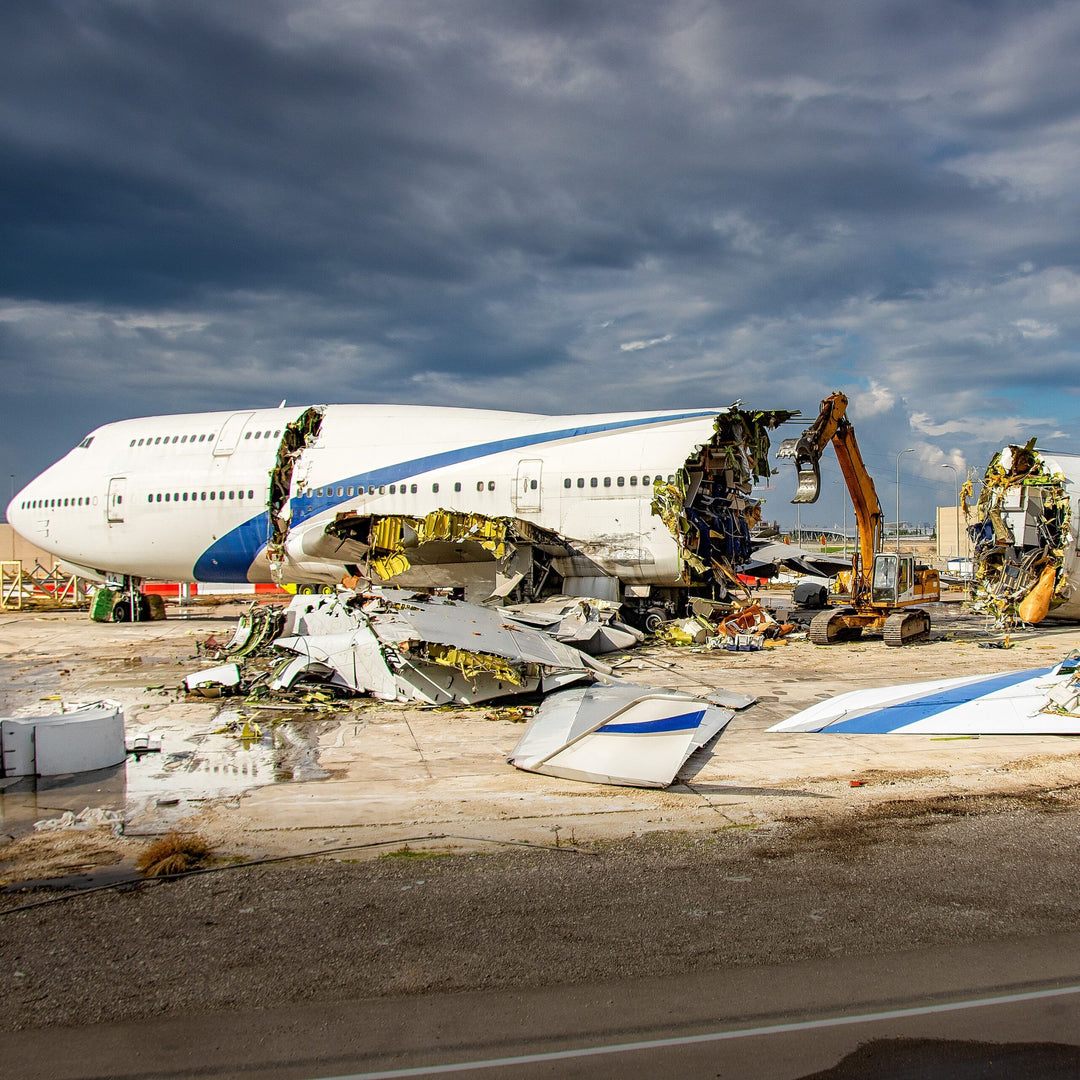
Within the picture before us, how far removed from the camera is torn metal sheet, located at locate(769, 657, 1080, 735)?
367 inches

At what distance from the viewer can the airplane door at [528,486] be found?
20125mm

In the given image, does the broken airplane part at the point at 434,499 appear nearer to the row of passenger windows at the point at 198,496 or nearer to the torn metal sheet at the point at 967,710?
the row of passenger windows at the point at 198,496

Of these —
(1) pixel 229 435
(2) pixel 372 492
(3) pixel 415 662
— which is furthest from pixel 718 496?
(1) pixel 229 435

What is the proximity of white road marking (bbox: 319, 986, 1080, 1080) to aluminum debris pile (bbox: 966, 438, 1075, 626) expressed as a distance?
18.7 m

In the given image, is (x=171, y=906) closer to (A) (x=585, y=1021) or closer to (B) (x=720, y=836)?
(A) (x=585, y=1021)

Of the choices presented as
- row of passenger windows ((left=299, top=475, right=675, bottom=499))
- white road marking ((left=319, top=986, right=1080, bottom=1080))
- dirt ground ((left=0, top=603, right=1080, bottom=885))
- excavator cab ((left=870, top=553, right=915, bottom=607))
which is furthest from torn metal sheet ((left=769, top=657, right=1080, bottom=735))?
row of passenger windows ((left=299, top=475, right=675, bottom=499))

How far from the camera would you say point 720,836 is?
6.12 metres

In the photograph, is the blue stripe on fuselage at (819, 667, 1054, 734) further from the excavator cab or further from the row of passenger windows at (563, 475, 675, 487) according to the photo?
the row of passenger windows at (563, 475, 675, 487)

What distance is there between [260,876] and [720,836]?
3.17 m

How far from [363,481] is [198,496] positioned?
4.98 metres

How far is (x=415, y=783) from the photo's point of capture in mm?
7633

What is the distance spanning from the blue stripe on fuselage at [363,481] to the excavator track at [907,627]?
624cm

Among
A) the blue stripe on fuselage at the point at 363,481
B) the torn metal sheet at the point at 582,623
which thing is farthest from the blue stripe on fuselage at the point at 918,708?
the blue stripe on fuselage at the point at 363,481

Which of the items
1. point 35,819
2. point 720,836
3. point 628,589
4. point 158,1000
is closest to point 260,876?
point 158,1000
